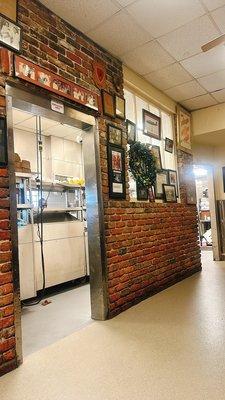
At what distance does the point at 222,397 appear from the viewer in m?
1.72

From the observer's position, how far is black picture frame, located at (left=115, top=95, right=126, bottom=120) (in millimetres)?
Result: 3648

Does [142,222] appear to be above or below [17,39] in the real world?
below

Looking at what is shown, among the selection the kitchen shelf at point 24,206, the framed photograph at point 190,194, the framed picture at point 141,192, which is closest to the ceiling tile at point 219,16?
the framed picture at point 141,192

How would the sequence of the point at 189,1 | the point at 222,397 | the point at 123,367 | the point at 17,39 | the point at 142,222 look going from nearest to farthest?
the point at 222,397 → the point at 123,367 → the point at 17,39 → the point at 189,1 → the point at 142,222

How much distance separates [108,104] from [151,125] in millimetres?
1296

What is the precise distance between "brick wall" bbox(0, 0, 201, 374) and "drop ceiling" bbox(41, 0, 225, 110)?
18 centimetres

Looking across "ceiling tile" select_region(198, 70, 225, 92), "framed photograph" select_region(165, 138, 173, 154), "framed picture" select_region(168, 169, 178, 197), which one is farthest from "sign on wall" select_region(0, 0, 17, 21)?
"framed picture" select_region(168, 169, 178, 197)

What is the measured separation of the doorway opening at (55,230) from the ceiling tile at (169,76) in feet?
5.57

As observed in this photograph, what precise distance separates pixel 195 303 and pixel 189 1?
3316 millimetres

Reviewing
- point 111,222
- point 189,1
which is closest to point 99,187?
point 111,222

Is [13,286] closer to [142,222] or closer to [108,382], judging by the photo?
[108,382]

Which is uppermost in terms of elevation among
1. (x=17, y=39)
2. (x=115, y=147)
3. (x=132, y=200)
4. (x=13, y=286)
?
(x=17, y=39)

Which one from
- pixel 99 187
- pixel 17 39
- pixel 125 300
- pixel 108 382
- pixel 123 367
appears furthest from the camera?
pixel 125 300

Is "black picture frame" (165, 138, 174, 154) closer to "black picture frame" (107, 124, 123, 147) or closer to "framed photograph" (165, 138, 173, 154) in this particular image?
"framed photograph" (165, 138, 173, 154)
